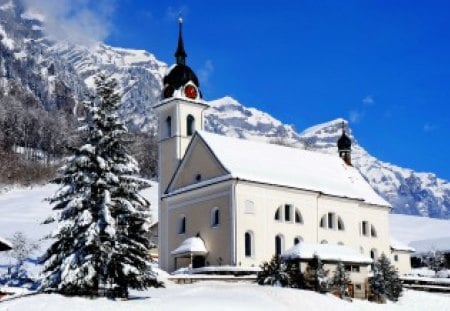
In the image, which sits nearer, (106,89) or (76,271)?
(76,271)

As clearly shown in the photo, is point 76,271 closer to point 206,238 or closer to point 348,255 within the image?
point 348,255

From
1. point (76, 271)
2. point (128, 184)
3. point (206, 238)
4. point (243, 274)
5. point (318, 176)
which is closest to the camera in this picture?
point (76, 271)

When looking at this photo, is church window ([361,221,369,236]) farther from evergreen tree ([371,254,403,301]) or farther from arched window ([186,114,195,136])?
evergreen tree ([371,254,403,301])

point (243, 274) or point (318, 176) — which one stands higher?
point (318, 176)

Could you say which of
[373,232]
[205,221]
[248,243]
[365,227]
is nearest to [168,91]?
[205,221]

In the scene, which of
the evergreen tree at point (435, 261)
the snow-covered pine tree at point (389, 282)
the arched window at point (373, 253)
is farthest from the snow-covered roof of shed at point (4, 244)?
the evergreen tree at point (435, 261)

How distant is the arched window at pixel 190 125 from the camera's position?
67.8m

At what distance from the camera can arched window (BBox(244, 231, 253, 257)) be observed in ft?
188

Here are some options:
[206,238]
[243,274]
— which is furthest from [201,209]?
[243,274]

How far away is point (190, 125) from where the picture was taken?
224 feet

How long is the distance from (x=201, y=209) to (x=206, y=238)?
241 cm

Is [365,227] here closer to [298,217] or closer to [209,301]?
[298,217]

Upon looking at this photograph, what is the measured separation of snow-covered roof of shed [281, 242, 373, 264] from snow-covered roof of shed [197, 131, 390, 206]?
9.86 metres

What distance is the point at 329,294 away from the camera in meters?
44.2
